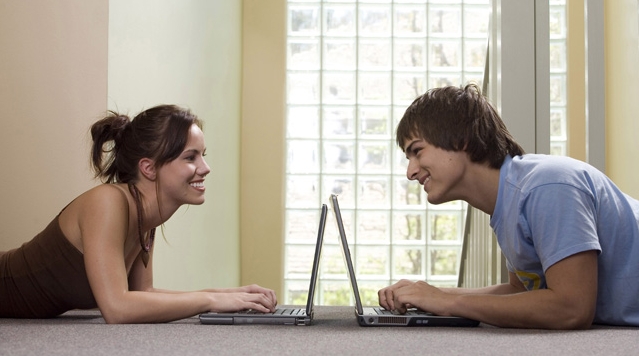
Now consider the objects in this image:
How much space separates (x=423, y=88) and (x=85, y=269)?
3728 millimetres

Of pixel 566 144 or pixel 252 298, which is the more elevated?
pixel 566 144

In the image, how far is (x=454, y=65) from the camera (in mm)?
5383

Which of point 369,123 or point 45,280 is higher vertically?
point 369,123

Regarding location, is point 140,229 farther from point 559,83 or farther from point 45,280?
point 559,83

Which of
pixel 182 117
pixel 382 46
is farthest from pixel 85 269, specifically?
pixel 382 46

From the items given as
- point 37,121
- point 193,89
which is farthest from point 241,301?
point 193,89

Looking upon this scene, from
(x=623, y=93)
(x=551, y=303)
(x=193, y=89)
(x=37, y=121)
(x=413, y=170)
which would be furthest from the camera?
(x=623, y=93)

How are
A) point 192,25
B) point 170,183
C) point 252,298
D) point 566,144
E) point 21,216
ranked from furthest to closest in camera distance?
point 566,144 → point 192,25 → point 21,216 → point 170,183 → point 252,298

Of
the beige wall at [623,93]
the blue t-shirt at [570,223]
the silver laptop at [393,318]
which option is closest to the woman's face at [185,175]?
the silver laptop at [393,318]

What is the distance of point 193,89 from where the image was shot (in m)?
3.77

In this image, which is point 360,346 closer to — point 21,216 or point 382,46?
point 21,216

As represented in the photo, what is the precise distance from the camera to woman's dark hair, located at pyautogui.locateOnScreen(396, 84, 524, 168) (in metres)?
1.81

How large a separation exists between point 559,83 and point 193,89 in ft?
8.58

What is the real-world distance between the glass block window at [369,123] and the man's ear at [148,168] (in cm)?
331
